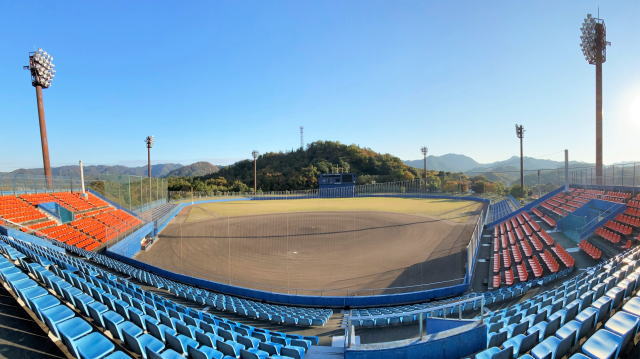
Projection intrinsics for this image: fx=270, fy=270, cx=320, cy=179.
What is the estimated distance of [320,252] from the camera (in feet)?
57.0

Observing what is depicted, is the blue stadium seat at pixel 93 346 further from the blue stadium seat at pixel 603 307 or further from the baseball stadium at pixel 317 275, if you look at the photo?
the blue stadium seat at pixel 603 307

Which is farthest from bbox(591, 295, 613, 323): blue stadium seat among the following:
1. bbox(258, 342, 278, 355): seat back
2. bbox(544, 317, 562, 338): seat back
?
bbox(258, 342, 278, 355): seat back

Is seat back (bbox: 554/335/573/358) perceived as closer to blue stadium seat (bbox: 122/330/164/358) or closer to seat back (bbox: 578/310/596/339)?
seat back (bbox: 578/310/596/339)

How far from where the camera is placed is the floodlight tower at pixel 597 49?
27.6m

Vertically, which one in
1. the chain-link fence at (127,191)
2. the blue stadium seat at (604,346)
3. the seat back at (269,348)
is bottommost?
the seat back at (269,348)

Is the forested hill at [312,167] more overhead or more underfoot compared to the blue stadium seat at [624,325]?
more overhead

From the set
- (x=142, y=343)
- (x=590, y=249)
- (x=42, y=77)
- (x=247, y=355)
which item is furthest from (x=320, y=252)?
(x=42, y=77)

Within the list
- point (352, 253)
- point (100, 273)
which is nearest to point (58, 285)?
point (100, 273)

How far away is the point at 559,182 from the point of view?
27.8 metres

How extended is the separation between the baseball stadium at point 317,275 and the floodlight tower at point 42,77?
0.11 m

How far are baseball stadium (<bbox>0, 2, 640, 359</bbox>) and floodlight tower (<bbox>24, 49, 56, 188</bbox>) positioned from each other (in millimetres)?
106

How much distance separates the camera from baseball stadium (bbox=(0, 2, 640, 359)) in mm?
3863

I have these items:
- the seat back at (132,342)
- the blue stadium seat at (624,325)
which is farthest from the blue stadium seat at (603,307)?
the seat back at (132,342)

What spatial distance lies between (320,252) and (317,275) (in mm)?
3833
